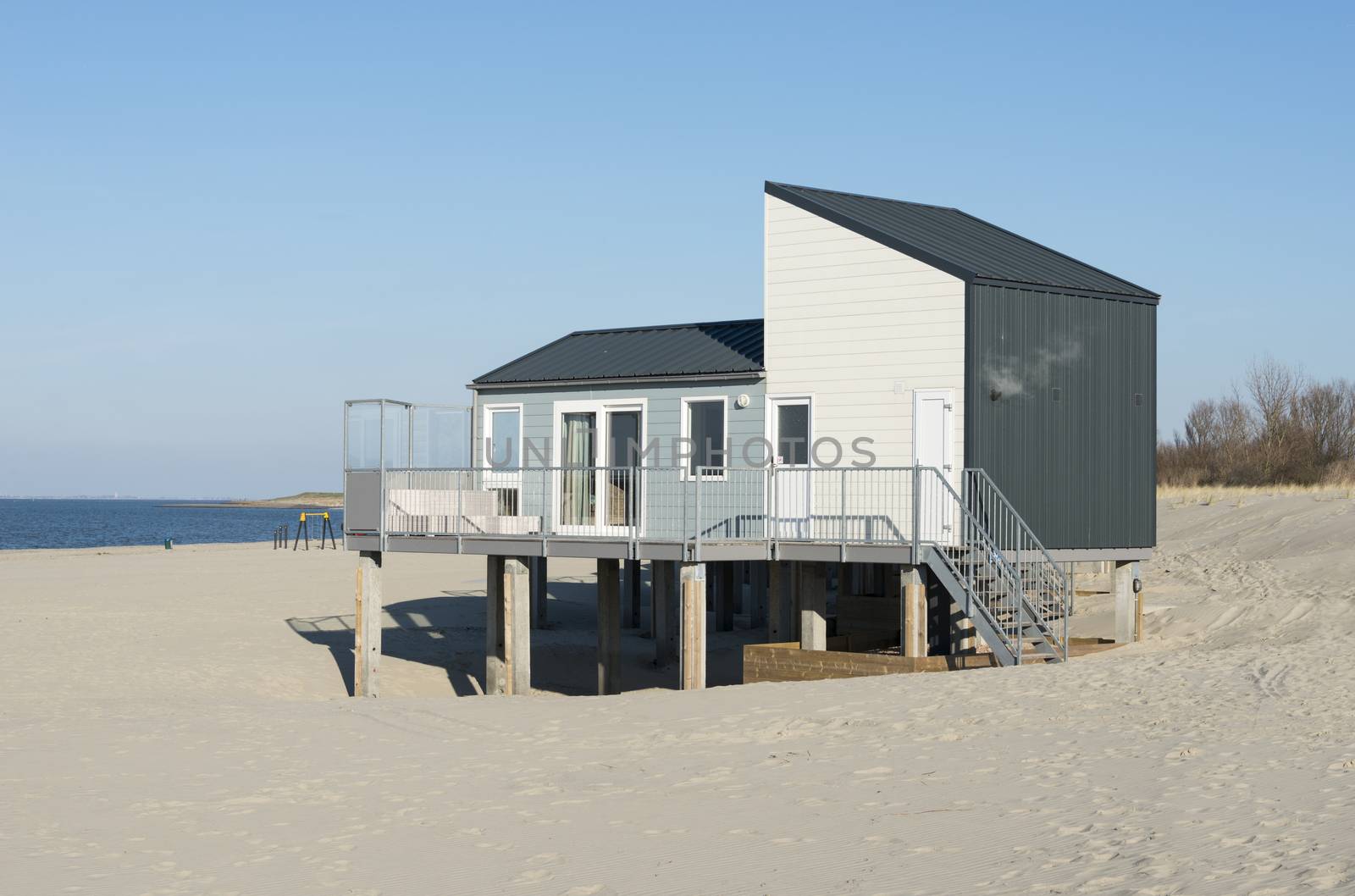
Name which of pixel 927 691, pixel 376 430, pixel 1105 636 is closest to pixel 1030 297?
pixel 927 691

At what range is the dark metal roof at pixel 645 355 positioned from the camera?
21.0 meters

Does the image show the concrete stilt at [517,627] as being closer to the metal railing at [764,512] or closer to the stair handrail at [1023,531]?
the metal railing at [764,512]

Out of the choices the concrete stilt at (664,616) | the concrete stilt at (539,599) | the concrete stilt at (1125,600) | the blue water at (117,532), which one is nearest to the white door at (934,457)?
the concrete stilt at (1125,600)

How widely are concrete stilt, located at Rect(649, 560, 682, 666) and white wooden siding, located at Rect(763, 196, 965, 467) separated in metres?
6.16

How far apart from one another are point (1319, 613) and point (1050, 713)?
9.40m

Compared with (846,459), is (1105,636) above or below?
below

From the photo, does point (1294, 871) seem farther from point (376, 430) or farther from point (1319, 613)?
point (376, 430)

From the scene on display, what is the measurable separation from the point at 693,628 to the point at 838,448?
127 inches

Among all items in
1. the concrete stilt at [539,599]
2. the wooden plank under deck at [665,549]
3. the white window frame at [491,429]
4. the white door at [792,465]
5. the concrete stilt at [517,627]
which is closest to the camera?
the wooden plank under deck at [665,549]

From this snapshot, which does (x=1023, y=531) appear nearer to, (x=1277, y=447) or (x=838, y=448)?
(x=838, y=448)

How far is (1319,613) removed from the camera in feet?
67.5

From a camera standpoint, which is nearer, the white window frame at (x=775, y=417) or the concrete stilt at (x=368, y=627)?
the white window frame at (x=775, y=417)

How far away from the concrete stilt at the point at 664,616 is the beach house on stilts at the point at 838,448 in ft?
9.49

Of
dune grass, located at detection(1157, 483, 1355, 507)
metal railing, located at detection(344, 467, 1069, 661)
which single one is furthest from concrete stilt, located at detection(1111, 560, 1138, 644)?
dune grass, located at detection(1157, 483, 1355, 507)
